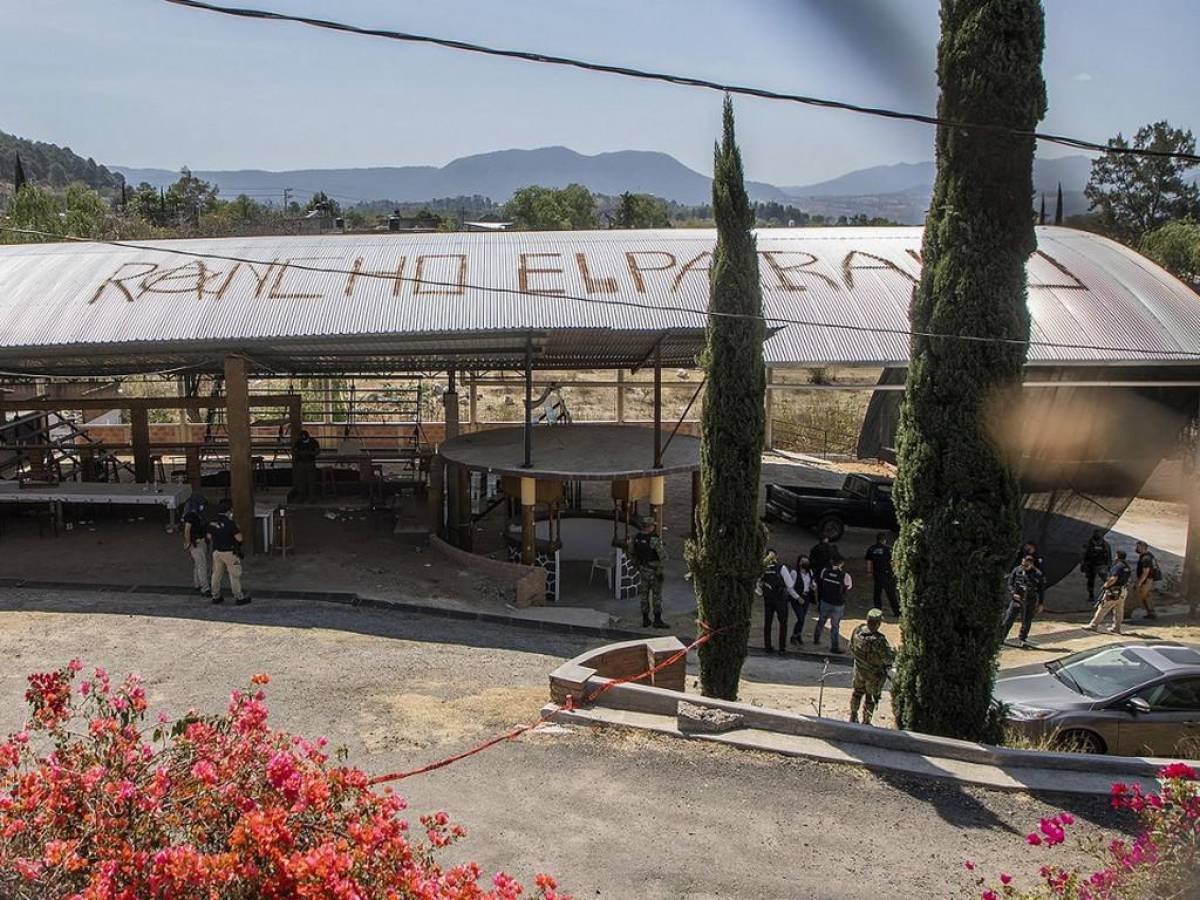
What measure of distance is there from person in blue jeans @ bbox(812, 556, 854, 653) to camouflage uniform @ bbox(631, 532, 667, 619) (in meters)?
2.38

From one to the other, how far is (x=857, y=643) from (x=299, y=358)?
12826mm

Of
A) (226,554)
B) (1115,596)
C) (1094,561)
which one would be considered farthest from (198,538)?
(1094,561)

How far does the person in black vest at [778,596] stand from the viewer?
14.0m

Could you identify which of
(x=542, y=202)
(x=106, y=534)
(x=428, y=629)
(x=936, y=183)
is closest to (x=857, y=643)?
(x=936, y=183)

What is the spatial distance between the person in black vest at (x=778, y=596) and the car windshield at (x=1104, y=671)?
3.68 metres

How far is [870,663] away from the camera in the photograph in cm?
1012

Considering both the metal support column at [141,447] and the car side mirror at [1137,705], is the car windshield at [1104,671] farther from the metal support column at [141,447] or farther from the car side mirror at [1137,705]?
the metal support column at [141,447]

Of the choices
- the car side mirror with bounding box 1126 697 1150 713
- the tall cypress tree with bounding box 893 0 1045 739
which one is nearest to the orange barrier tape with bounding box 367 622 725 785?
the tall cypress tree with bounding box 893 0 1045 739

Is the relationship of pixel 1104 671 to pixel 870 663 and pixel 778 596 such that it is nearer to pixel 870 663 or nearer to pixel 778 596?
pixel 870 663

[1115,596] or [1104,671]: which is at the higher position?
[1104,671]

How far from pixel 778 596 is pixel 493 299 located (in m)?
7.20

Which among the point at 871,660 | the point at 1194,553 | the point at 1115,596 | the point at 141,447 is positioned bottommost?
the point at 1115,596

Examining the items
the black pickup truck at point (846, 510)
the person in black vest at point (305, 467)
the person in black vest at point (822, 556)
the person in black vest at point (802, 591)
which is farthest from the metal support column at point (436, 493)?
the black pickup truck at point (846, 510)

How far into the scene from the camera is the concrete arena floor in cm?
689
